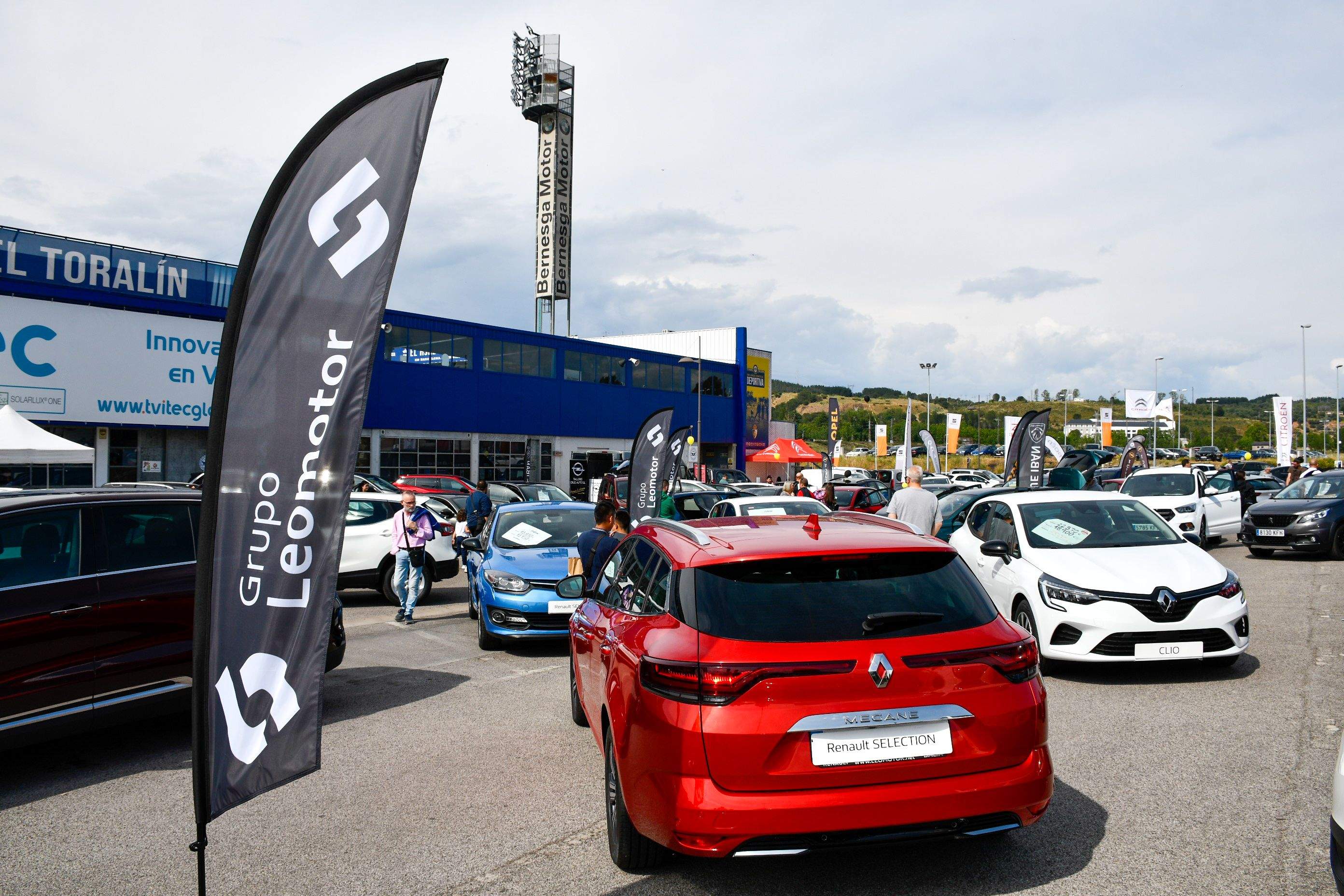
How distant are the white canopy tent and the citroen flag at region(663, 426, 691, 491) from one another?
9.94 metres

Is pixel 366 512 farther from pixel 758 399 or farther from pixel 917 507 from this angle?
pixel 758 399

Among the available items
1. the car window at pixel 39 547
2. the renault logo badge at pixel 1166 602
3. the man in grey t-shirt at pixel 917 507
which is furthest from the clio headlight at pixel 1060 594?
the car window at pixel 39 547

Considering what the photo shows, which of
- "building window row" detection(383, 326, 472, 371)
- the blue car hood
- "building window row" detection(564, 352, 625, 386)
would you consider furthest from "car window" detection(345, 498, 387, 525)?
"building window row" detection(564, 352, 625, 386)

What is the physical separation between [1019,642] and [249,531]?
302 cm

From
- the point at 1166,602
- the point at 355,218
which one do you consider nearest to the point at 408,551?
the point at 1166,602

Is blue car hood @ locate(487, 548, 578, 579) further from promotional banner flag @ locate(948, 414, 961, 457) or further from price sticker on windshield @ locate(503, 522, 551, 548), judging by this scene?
promotional banner flag @ locate(948, 414, 961, 457)

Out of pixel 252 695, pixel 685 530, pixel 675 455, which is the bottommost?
pixel 252 695

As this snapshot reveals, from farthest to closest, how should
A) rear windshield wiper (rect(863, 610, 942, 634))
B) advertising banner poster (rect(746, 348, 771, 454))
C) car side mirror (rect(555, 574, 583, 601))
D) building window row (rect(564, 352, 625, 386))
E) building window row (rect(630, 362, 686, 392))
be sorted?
advertising banner poster (rect(746, 348, 771, 454))
building window row (rect(630, 362, 686, 392))
building window row (rect(564, 352, 625, 386))
car side mirror (rect(555, 574, 583, 601))
rear windshield wiper (rect(863, 610, 942, 634))

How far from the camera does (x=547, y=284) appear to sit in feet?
175

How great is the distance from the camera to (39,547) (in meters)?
5.89

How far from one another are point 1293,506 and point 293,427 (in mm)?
19203

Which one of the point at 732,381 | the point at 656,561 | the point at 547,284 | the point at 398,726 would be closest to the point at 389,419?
the point at 547,284

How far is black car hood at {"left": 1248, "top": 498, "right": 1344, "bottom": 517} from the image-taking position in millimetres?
17359

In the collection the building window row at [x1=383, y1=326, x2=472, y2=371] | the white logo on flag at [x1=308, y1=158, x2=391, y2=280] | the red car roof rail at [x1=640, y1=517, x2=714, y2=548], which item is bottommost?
the red car roof rail at [x1=640, y1=517, x2=714, y2=548]
